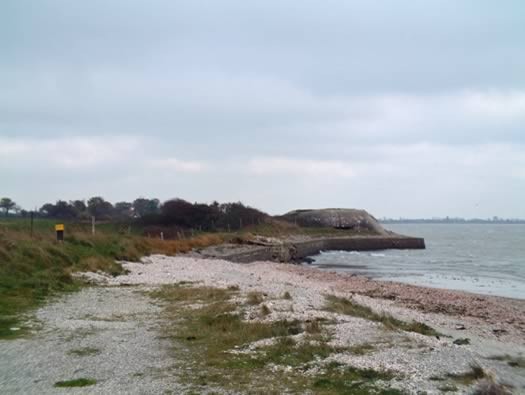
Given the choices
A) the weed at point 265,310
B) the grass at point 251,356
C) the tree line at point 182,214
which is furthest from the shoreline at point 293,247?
the grass at point 251,356

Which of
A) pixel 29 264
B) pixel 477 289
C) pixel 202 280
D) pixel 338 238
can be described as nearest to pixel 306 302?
pixel 202 280

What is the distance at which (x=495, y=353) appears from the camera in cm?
1080

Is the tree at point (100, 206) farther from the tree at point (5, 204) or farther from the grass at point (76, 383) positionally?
the grass at point (76, 383)

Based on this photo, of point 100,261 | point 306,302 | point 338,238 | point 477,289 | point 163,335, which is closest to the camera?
point 163,335

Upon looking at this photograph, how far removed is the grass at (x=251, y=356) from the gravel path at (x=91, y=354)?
16.7 inches

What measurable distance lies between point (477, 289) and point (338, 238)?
137 feet

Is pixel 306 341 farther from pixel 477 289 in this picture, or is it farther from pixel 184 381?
pixel 477 289

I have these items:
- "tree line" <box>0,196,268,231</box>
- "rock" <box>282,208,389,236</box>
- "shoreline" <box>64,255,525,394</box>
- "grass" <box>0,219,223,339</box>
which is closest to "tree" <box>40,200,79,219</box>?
"tree line" <box>0,196,268,231</box>

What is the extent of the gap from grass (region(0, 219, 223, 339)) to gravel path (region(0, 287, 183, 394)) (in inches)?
31.0

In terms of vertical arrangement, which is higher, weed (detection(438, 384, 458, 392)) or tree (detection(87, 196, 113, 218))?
tree (detection(87, 196, 113, 218))

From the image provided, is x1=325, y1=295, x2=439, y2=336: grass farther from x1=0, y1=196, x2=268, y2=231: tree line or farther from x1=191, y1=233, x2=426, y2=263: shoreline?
x1=0, y1=196, x2=268, y2=231: tree line

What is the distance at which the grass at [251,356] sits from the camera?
693 cm

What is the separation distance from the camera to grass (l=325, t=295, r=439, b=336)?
11479 millimetres

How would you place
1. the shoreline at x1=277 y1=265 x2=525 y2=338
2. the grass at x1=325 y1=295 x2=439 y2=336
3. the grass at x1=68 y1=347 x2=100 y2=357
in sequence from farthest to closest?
1. the shoreline at x1=277 y1=265 x2=525 y2=338
2. the grass at x1=325 y1=295 x2=439 y2=336
3. the grass at x1=68 y1=347 x2=100 y2=357
